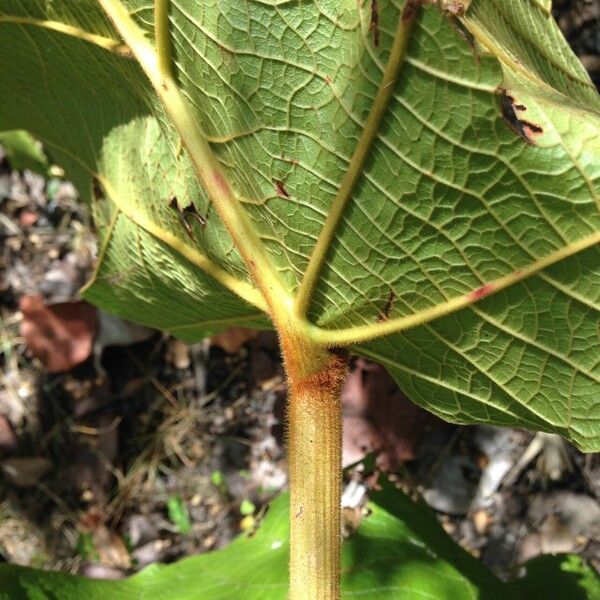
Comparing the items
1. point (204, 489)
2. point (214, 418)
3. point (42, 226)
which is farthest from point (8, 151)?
point (204, 489)

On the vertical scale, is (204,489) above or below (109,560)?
above

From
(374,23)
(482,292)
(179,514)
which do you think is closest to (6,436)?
(179,514)

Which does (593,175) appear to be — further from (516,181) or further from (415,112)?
(415,112)

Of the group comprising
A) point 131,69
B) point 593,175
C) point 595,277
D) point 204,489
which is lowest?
point 204,489

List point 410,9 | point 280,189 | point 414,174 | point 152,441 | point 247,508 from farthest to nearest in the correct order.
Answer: point 152,441
point 247,508
point 280,189
point 414,174
point 410,9

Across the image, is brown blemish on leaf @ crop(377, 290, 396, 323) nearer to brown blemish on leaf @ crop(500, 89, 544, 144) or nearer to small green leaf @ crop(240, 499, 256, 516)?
brown blemish on leaf @ crop(500, 89, 544, 144)

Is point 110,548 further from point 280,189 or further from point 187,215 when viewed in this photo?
point 280,189
